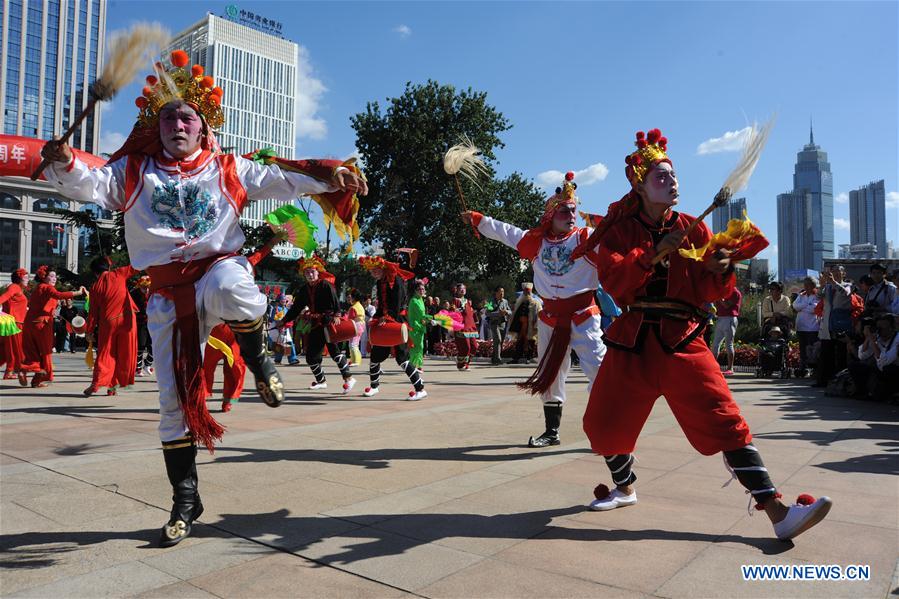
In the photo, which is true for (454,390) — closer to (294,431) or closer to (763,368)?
(294,431)

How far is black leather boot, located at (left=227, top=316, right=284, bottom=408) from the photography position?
130 inches

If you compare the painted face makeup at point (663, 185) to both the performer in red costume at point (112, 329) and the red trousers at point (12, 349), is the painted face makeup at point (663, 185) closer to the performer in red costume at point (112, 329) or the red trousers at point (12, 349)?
the performer in red costume at point (112, 329)

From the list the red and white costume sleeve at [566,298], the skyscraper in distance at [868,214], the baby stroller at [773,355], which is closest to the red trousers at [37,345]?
the red and white costume sleeve at [566,298]

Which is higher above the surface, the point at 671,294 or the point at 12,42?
the point at 12,42

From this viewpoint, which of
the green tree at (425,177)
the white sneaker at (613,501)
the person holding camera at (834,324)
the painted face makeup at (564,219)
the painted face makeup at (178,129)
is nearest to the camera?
the painted face makeup at (178,129)

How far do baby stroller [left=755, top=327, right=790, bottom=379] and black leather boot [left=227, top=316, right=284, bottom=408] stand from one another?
1092 cm

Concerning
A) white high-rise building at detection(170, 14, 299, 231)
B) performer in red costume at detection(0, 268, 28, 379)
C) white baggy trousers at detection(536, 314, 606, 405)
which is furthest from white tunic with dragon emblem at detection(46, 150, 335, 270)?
white high-rise building at detection(170, 14, 299, 231)

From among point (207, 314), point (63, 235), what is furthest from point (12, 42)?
point (207, 314)

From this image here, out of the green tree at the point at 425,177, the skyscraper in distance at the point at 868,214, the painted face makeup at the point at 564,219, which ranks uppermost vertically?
the skyscraper in distance at the point at 868,214

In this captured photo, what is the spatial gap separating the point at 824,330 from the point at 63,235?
75.1 m

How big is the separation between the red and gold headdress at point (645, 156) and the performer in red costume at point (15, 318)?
34.6 ft

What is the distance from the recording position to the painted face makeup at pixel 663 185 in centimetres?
345

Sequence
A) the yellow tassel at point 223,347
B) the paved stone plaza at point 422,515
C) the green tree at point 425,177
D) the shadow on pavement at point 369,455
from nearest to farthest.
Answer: the paved stone plaza at point 422,515
the shadow on pavement at point 369,455
the yellow tassel at point 223,347
the green tree at point 425,177

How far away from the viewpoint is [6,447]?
5340 millimetres
